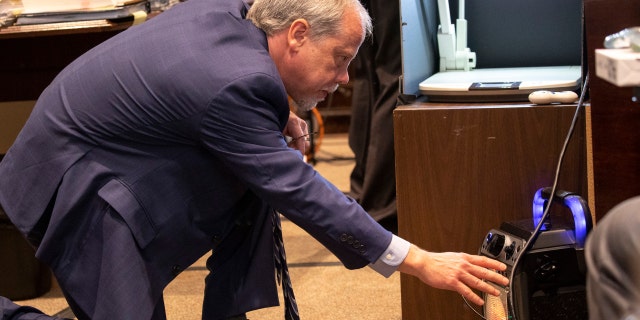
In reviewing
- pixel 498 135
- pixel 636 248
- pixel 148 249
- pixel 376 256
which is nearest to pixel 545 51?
pixel 498 135

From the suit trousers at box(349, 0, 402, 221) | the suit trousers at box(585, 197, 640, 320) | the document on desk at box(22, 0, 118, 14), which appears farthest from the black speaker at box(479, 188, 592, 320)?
the document on desk at box(22, 0, 118, 14)

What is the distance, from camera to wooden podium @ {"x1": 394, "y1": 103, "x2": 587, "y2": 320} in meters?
1.90

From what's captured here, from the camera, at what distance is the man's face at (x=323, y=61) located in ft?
5.44

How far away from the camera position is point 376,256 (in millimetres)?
1608

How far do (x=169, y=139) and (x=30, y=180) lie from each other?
0.94 feet

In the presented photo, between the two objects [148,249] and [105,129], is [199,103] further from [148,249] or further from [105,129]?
[148,249]

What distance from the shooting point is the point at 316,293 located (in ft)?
8.35

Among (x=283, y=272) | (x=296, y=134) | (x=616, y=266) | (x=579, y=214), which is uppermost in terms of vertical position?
(x=616, y=266)

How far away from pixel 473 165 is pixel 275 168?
56cm

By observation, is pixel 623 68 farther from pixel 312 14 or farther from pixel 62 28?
pixel 62 28

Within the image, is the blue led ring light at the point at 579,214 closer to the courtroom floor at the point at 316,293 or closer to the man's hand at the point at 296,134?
the man's hand at the point at 296,134

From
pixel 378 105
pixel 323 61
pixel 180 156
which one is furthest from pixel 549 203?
pixel 378 105

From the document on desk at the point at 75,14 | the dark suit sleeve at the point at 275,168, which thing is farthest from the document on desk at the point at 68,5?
the dark suit sleeve at the point at 275,168

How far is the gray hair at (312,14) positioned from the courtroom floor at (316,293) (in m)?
0.93
